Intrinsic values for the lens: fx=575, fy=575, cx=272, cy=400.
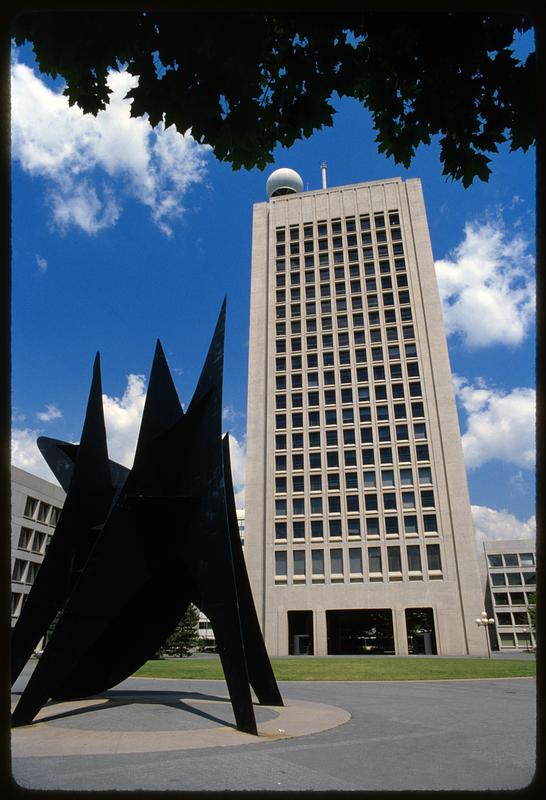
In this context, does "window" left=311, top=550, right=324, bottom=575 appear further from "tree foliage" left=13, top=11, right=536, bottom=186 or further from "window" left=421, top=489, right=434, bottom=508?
"tree foliage" left=13, top=11, right=536, bottom=186

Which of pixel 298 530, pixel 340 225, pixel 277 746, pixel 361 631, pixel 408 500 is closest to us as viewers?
pixel 277 746

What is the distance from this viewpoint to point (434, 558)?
48.5 m

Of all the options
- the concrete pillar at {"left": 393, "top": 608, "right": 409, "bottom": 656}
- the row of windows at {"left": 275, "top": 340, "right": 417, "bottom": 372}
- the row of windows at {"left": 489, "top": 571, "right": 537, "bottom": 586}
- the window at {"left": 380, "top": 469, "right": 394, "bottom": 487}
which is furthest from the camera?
the row of windows at {"left": 489, "top": 571, "right": 537, "bottom": 586}

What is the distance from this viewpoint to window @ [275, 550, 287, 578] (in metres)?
51.5

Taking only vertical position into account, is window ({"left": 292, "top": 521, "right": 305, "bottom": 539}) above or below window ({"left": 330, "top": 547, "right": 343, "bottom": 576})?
above

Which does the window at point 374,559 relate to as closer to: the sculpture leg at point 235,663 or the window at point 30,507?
the window at point 30,507

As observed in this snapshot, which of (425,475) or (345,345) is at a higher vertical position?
(345,345)

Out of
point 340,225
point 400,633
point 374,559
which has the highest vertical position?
point 340,225

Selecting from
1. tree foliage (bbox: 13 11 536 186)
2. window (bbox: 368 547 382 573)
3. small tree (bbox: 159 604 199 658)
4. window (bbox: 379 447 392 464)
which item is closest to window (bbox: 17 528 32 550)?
small tree (bbox: 159 604 199 658)

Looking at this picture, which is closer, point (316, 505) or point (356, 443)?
point (316, 505)

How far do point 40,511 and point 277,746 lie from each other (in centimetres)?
5975

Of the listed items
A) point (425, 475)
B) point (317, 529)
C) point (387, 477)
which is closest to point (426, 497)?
point (425, 475)

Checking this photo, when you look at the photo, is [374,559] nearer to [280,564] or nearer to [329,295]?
[280,564]

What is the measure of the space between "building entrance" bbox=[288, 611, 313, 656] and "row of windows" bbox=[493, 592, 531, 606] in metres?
50.7
